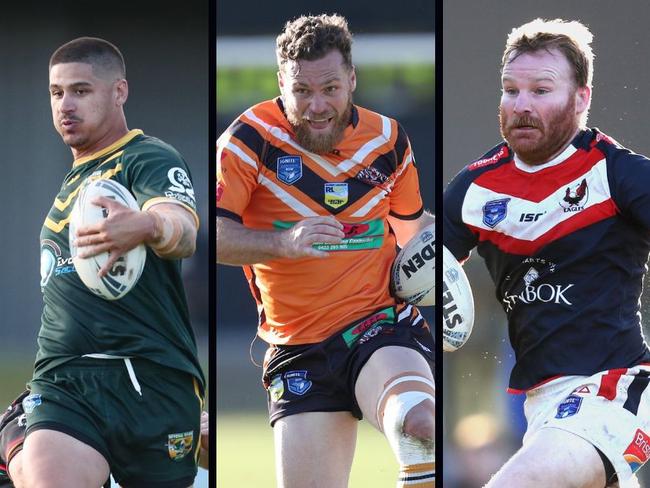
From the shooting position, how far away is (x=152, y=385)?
4.54m

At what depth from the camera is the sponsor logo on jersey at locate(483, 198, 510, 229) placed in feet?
15.1

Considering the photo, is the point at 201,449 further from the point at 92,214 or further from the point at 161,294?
the point at 92,214

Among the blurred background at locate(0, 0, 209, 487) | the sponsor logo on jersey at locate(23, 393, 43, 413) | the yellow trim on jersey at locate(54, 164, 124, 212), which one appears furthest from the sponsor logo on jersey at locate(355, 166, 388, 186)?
the sponsor logo on jersey at locate(23, 393, 43, 413)

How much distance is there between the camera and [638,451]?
14.3ft

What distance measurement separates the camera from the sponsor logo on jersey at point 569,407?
4355 millimetres

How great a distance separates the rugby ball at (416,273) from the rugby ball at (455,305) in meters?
0.06

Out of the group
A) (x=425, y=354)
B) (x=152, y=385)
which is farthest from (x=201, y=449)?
(x=425, y=354)

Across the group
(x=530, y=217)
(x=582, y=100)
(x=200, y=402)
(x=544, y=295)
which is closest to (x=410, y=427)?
(x=544, y=295)

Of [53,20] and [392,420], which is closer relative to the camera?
[392,420]

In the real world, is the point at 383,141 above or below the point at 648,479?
above

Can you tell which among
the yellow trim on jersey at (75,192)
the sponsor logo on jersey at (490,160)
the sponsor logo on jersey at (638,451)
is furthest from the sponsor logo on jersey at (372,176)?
the sponsor logo on jersey at (638,451)

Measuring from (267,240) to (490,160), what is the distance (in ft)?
3.41

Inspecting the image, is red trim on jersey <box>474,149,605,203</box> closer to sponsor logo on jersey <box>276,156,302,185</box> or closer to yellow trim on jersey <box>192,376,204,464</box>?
sponsor logo on jersey <box>276,156,302,185</box>

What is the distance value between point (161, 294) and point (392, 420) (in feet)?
3.69
